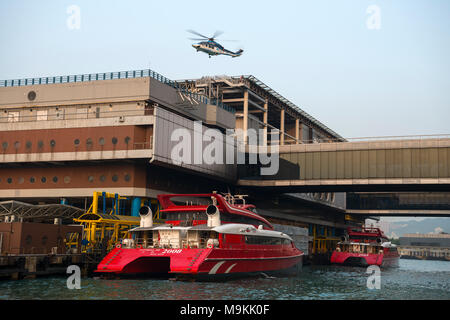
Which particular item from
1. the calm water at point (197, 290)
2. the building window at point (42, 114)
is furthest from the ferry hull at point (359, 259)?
the building window at point (42, 114)

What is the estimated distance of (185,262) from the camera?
36.0m

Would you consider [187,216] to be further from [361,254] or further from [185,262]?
[361,254]

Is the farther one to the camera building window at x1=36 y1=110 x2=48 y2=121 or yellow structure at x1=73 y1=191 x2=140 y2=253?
building window at x1=36 y1=110 x2=48 y2=121

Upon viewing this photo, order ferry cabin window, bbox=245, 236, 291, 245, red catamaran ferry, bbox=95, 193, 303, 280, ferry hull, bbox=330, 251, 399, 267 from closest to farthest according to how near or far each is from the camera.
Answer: red catamaran ferry, bbox=95, 193, 303, 280
ferry cabin window, bbox=245, 236, 291, 245
ferry hull, bbox=330, 251, 399, 267

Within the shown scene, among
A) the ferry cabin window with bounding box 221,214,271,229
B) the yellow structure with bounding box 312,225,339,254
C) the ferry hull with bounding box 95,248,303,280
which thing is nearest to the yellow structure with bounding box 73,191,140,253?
the ferry hull with bounding box 95,248,303,280

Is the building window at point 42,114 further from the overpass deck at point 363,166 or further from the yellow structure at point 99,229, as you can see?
the overpass deck at point 363,166

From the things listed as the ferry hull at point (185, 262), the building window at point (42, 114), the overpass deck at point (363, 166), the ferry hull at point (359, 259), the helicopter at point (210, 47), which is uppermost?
the helicopter at point (210, 47)

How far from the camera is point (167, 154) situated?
195 ft

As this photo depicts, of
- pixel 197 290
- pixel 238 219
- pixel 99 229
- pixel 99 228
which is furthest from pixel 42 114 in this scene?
pixel 197 290

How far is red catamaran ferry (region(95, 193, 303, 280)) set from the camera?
36.7 meters

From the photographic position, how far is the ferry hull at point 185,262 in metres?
36.0

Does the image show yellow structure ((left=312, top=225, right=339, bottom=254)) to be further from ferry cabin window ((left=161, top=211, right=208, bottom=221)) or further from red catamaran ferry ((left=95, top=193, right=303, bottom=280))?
ferry cabin window ((left=161, top=211, right=208, bottom=221))
